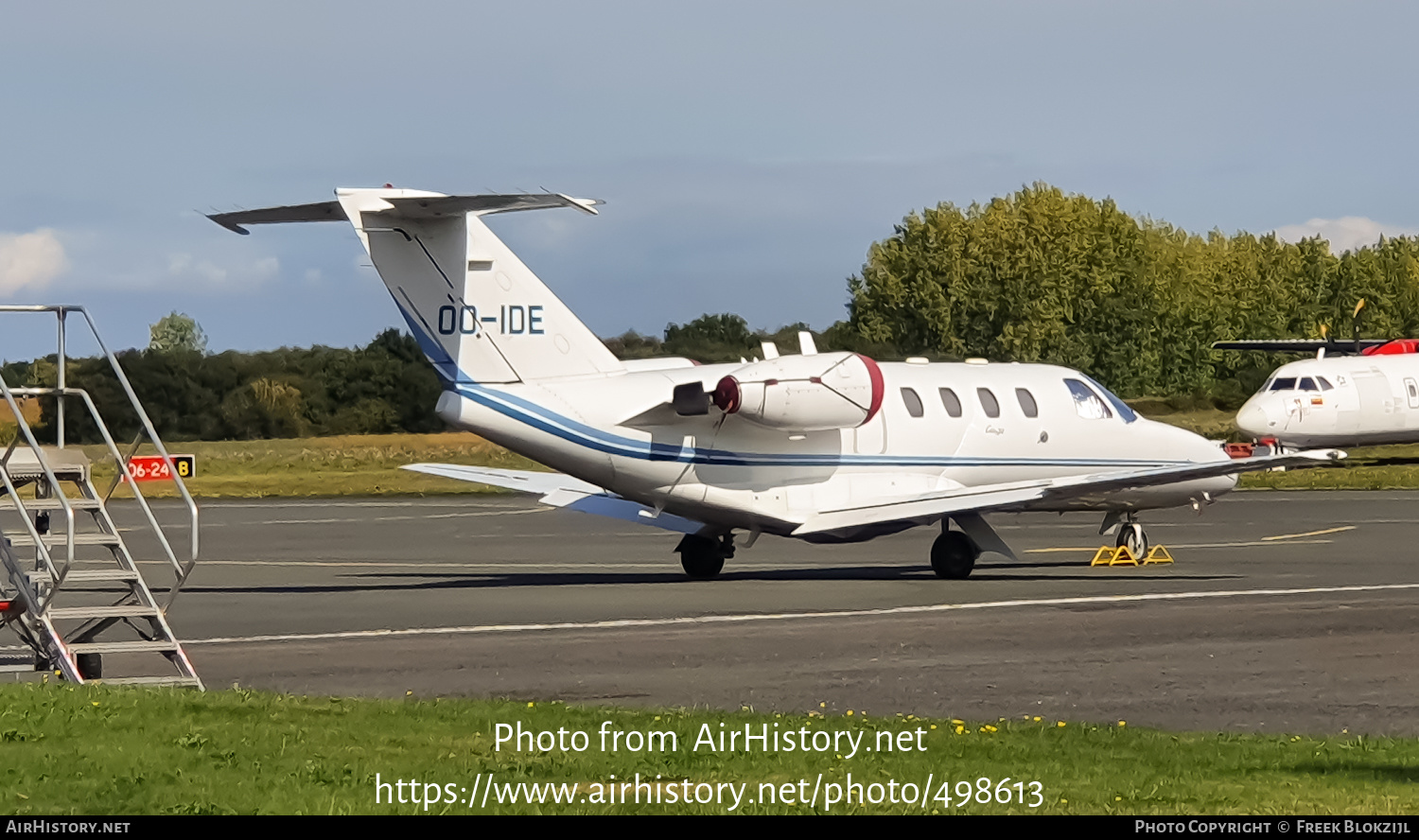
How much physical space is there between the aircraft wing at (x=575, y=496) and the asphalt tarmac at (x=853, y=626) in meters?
0.82

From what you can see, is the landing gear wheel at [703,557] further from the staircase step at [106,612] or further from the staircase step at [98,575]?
the staircase step at [106,612]

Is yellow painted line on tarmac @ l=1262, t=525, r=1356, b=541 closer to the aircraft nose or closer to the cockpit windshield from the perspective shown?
the cockpit windshield

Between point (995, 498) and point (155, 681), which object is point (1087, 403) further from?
point (155, 681)

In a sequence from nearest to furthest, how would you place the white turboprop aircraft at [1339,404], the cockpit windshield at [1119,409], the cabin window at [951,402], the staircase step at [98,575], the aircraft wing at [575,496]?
the staircase step at [98,575] < the aircraft wing at [575,496] < the cabin window at [951,402] < the cockpit windshield at [1119,409] < the white turboprop aircraft at [1339,404]

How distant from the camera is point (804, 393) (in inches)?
1003

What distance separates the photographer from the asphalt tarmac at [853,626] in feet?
47.4

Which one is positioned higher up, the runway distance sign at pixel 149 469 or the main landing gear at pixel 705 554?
the runway distance sign at pixel 149 469

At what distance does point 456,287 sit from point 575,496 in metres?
4.71

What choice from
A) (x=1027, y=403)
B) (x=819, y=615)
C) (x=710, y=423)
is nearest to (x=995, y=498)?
(x=1027, y=403)

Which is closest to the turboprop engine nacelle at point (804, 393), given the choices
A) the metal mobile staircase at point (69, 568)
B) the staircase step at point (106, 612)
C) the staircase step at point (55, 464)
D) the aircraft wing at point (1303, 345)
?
the metal mobile staircase at point (69, 568)

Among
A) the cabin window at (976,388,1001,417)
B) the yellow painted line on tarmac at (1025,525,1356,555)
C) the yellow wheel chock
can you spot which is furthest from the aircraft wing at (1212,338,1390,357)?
the cabin window at (976,388,1001,417)

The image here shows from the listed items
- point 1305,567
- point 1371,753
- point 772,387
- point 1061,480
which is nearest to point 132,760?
point 1371,753

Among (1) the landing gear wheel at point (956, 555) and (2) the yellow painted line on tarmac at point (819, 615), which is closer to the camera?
(2) the yellow painted line on tarmac at point (819, 615)

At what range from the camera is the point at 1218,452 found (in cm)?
2912
